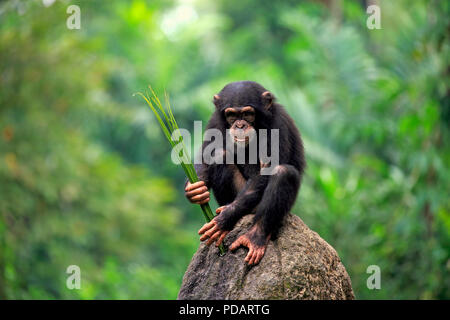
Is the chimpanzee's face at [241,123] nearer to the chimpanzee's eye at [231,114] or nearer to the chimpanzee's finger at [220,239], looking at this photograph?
the chimpanzee's eye at [231,114]

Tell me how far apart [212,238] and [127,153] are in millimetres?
17924

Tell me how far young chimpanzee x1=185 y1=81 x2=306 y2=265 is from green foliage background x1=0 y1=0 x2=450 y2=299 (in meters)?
5.38

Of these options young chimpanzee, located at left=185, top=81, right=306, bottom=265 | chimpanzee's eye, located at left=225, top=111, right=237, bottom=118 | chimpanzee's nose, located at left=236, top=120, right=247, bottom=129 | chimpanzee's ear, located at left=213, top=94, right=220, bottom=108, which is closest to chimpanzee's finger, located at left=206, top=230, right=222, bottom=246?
young chimpanzee, located at left=185, top=81, right=306, bottom=265

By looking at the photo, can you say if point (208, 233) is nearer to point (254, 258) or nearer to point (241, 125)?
point (254, 258)

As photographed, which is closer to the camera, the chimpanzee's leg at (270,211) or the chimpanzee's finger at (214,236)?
the chimpanzee's leg at (270,211)

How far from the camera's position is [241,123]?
17.9 feet

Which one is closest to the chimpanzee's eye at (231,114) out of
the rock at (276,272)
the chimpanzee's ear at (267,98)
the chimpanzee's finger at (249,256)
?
the chimpanzee's ear at (267,98)

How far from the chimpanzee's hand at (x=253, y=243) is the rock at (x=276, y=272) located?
5cm

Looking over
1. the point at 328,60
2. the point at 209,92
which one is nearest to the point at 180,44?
the point at 209,92

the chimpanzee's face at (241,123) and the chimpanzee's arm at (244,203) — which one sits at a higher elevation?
the chimpanzee's face at (241,123)

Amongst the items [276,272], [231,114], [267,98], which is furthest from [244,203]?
[267,98]

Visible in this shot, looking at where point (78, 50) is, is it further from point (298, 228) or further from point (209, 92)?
point (298, 228)

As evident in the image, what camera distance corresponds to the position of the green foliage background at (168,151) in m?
10.9

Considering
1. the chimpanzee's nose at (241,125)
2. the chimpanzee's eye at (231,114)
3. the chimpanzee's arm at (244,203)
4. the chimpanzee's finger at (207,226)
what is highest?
the chimpanzee's eye at (231,114)
